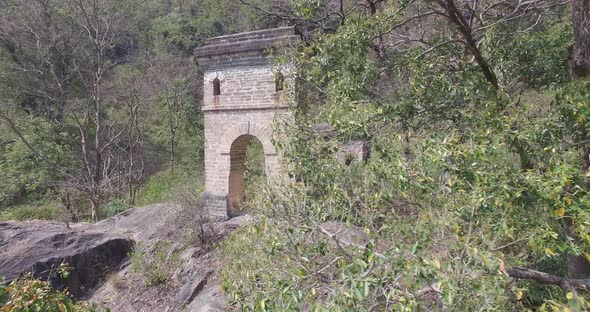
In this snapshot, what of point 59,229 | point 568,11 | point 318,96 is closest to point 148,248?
point 59,229

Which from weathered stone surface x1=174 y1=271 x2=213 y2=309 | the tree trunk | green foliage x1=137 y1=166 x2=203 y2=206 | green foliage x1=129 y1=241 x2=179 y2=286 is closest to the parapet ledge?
green foliage x1=129 y1=241 x2=179 y2=286

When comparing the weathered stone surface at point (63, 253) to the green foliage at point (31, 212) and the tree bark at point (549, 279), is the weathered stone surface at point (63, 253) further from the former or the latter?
the tree bark at point (549, 279)

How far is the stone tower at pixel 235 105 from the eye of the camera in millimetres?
8406

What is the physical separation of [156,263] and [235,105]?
377 cm

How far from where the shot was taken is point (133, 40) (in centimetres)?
2723

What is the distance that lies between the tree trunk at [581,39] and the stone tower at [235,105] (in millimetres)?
5284

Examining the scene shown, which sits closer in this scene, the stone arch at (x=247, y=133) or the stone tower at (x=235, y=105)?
the stone tower at (x=235, y=105)

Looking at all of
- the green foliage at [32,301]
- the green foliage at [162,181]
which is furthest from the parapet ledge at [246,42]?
the green foliage at [162,181]

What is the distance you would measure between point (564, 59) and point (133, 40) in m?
28.0

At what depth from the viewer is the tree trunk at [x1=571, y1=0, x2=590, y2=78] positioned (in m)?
3.42

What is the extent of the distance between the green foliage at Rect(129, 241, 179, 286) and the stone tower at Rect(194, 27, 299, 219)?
135 cm

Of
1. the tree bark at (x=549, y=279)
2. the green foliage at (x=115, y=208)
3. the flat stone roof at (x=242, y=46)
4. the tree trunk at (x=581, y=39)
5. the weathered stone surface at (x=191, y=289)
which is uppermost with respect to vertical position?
the flat stone roof at (x=242, y=46)

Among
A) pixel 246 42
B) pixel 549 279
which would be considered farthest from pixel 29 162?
pixel 549 279

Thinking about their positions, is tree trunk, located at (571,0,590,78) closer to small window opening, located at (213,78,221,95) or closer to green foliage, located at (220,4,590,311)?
green foliage, located at (220,4,590,311)
